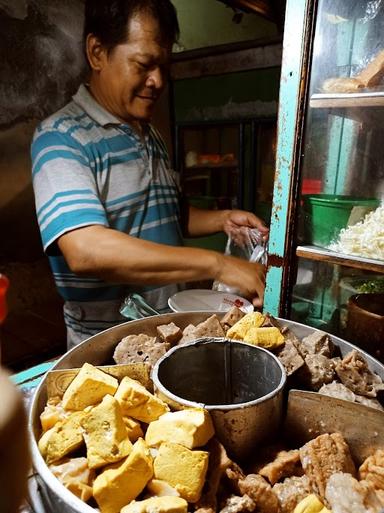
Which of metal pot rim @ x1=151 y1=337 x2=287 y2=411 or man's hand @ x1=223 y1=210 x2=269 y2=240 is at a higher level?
man's hand @ x1=223 y1=210 x2=269 y2=240

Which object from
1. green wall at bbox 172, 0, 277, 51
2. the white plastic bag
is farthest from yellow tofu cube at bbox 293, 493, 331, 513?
green wall at bbox 172, 0, 277, 51

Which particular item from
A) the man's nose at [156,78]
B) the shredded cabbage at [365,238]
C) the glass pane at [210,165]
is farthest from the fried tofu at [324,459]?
the glass pane at [210,165]

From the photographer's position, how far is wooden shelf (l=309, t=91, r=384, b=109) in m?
1.39

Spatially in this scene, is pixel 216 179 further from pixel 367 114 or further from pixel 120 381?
pixel 120 381

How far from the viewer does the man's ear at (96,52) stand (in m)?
2.19

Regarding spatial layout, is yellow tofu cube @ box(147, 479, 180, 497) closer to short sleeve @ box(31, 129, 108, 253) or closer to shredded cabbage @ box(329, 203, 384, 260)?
shredded cabbage @ box(329, 203, 384, 260)

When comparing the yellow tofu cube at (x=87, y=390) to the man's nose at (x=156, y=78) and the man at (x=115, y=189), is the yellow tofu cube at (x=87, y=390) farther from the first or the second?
the man's nose at (x=156, y=78)

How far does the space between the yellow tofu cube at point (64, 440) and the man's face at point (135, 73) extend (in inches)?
72.0

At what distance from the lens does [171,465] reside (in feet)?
2.84

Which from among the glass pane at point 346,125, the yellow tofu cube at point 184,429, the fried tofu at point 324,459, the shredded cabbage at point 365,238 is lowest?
the fried tofu at point 324,459

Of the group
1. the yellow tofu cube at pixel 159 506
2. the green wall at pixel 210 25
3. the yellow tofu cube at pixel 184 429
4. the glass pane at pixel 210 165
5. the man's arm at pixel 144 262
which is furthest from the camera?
the green wall at pixel 210 25

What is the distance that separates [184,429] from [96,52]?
6.87ft

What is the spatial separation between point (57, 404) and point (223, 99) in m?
4.57

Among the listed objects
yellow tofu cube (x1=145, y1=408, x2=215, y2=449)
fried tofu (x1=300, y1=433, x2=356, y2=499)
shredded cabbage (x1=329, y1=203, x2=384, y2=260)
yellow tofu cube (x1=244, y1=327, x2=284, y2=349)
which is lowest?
fried tofu (x1=300, y1=433, x2=356, y2=499)
